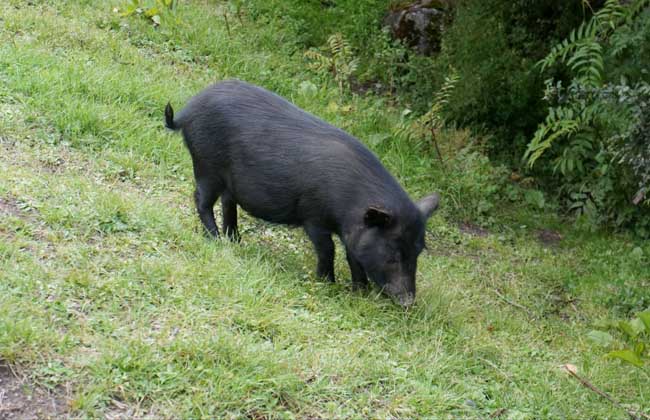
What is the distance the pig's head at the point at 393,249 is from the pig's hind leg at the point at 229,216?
1078 mm

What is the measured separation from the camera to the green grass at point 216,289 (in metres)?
4.12

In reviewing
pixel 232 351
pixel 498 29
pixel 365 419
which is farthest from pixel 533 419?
pixel 498 29

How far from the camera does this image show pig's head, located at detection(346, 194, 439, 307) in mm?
5594

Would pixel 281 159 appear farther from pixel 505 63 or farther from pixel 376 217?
pixel 505 63

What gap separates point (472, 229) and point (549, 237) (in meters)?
0.85

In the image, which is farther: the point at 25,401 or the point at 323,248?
the point at 323,248

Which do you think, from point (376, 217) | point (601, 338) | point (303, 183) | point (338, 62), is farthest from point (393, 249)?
point (338, 62)

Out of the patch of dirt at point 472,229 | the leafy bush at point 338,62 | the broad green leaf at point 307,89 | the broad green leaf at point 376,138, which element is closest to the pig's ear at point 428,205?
the patch of dirt at point 472,229

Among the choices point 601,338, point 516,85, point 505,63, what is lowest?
point 601,338

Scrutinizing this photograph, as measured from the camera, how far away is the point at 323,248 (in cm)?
585

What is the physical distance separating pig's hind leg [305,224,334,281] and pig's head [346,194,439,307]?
199 millimetres

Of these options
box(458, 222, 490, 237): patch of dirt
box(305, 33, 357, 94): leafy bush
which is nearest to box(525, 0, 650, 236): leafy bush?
box(458, 222, 490, 237): patch of dirt

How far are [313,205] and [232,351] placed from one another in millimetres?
1773

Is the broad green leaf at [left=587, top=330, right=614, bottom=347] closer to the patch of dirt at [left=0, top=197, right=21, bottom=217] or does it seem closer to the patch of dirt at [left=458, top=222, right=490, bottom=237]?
the patch of dirt at [left=458, top=222, right=490, bottom=237]
